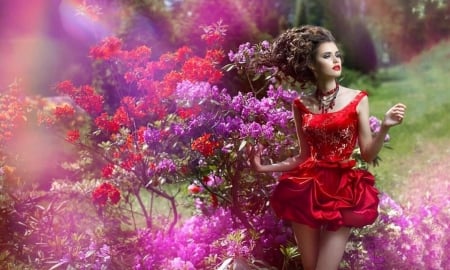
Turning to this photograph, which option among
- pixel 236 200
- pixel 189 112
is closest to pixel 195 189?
pixel 236 200

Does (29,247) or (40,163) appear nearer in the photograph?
(29,247)

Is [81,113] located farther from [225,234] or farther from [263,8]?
[225,234]

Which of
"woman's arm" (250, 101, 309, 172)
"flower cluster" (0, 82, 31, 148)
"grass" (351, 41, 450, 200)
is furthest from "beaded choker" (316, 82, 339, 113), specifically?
"grass" (351, 41, 450, 200)

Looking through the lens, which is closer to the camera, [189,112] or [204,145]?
[204,145]

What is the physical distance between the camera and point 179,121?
3648mm

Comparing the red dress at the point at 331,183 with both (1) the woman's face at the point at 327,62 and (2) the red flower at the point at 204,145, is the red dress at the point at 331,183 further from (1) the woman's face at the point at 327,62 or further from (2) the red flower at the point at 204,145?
(2) the red flower at the point at 204,145

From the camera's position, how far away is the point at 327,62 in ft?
9.69

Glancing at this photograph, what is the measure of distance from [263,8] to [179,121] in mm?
2648

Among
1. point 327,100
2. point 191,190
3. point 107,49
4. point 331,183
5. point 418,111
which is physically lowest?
point 418,111

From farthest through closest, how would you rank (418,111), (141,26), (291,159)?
(418,111) → (141,26) → (291,159)

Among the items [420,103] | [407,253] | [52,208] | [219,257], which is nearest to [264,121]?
[219,257]

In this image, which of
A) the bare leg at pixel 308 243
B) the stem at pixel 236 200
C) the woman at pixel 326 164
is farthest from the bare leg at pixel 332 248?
the stem at pixel 236 200

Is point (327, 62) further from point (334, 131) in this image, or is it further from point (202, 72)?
point (202, 72)

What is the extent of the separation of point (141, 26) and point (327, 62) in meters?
3.11
